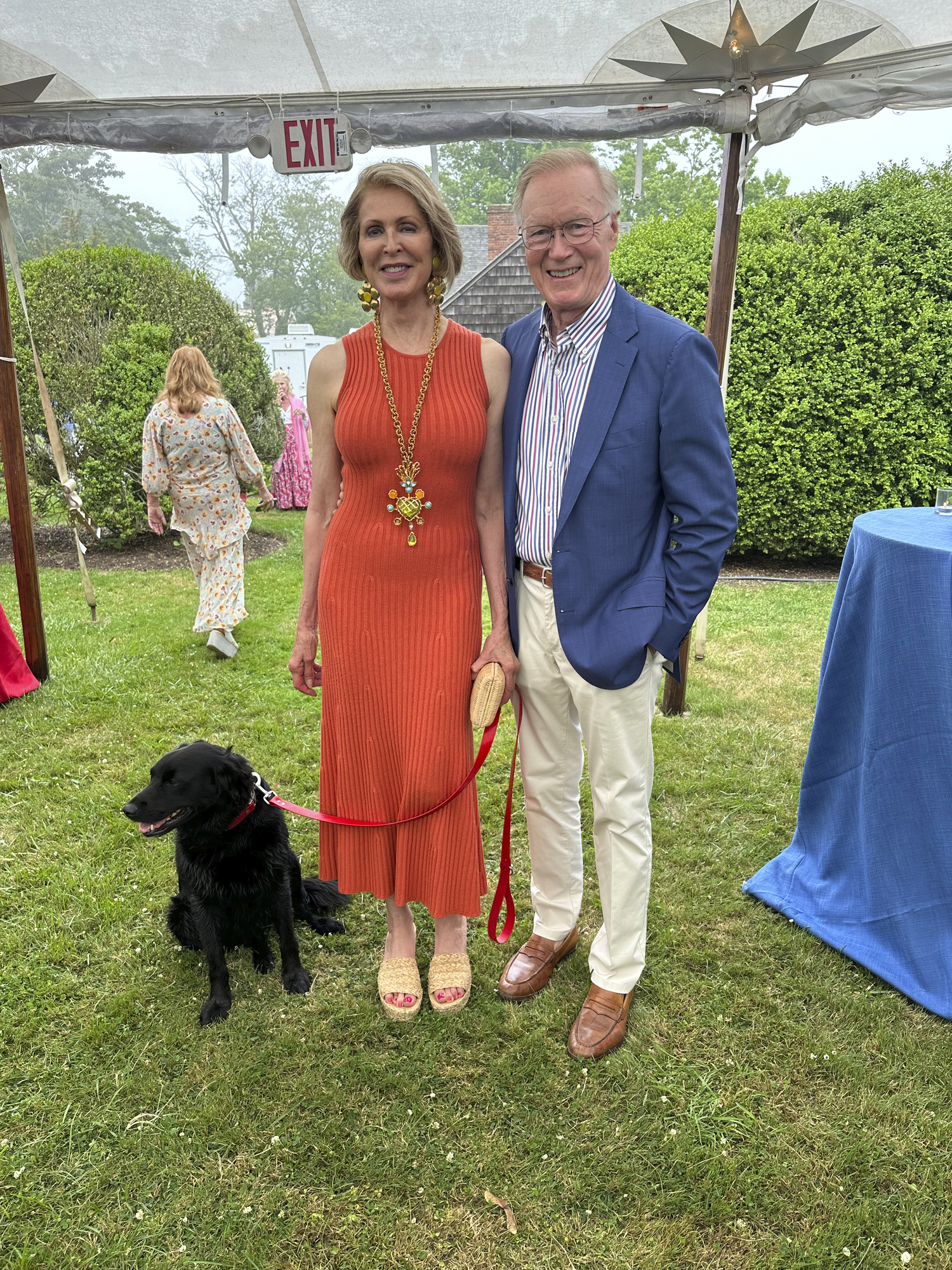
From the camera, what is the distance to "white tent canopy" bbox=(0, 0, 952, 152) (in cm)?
302

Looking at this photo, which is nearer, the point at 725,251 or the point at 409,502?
the point at 409,502

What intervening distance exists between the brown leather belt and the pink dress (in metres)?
10.7

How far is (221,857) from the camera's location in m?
2.47

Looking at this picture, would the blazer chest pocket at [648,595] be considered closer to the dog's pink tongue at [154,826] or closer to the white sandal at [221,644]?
the dog's pink tongue at [154,826]

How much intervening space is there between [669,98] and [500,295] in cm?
1091

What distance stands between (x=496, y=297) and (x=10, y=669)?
36.7 feet

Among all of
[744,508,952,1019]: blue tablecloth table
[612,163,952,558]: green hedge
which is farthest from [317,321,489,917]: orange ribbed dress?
[612,163,952,558]: green hedge

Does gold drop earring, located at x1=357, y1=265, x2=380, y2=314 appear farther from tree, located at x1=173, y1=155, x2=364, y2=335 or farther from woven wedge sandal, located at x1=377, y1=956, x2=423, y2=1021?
tree, located at x1=173, y1=155, x2=364, y2=335

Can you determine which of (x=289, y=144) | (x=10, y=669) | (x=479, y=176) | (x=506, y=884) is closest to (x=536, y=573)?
(x=506, y=884)

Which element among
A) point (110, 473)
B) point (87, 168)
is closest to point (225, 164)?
point (110, 473)

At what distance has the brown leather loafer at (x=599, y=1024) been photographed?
2.36 meters

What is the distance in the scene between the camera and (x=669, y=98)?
354cm

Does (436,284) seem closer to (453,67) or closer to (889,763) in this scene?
(453,67)

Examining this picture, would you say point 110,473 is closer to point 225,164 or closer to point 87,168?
point 225,164
